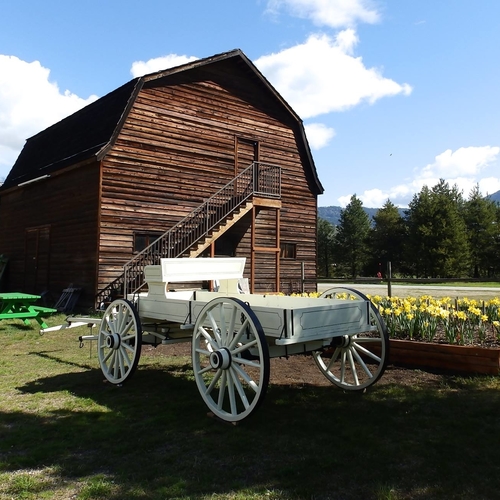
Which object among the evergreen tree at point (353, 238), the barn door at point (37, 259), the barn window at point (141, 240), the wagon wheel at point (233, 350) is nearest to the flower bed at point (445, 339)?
the wagon wheel at point (233, 350)

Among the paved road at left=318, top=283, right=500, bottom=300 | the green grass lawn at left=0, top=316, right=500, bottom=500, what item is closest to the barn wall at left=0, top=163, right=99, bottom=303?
the paved road at left=318, top=283, right=500, bottom=300

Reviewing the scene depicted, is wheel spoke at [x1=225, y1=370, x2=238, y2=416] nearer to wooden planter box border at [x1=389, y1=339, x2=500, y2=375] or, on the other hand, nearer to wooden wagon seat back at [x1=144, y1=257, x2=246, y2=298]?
wooden wagon seat back at [x1=144, y1=257, x2=246, y2=298]

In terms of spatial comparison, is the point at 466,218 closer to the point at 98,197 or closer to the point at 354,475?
the point at 98,197

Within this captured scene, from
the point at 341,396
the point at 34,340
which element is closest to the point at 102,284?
the point at 34,340

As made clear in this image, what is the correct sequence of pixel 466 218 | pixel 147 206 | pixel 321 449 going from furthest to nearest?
pixel 466 218, pixel 147 206, pixel 321 449

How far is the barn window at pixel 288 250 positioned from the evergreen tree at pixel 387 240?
39650mm

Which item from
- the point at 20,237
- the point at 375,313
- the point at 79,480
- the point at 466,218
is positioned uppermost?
the point at 466,218

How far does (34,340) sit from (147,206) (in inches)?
263

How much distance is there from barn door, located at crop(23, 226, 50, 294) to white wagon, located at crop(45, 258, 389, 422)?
438 inches

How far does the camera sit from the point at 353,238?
6234 centimetres

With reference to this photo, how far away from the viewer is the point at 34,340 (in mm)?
9195

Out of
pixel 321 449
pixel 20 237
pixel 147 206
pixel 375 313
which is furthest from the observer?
pixel 20 237

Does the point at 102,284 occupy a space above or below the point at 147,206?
below

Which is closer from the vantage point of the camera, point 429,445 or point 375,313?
point 429,445
